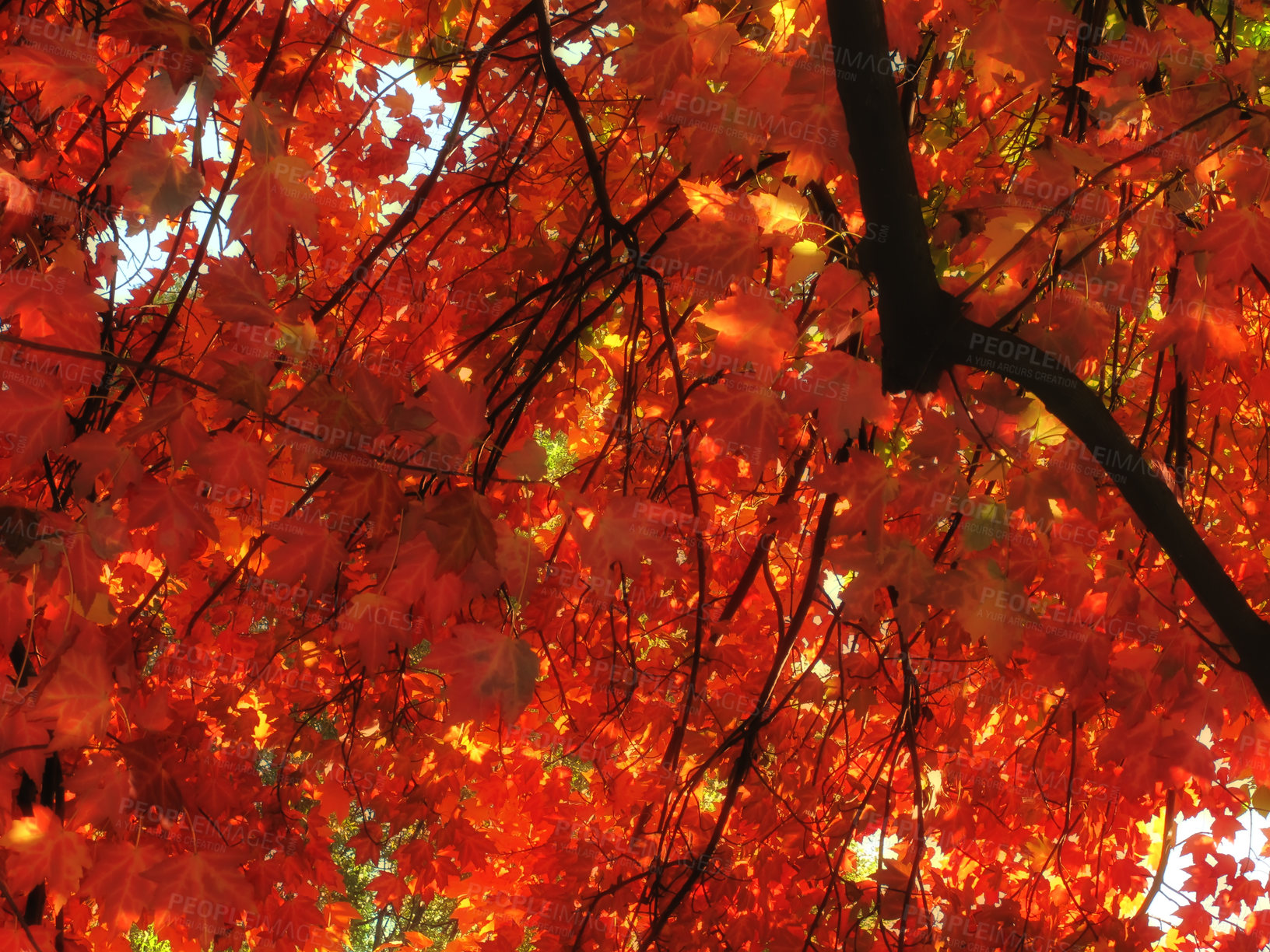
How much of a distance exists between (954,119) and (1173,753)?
246cm

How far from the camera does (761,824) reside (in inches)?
124

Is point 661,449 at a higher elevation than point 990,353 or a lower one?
higher

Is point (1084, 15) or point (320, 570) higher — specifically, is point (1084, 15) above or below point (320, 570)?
above

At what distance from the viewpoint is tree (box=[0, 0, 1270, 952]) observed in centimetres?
154

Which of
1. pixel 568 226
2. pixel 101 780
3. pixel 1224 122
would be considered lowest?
pixel 101 780

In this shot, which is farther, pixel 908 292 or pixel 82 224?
pixel 82 224

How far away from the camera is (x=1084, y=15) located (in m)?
2.38

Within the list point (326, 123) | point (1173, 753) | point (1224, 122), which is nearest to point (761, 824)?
point (1173, 753)

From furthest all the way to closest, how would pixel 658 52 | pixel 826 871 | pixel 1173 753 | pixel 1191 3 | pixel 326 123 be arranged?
pixel 326 123 → pixel 826 871 → pixel 1191 3 → pixel 1173 753 → pixel 658 52

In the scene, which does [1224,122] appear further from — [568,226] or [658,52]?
[568,226]

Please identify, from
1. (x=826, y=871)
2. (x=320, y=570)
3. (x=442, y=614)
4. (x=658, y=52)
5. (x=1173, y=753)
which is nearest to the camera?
(x=442, y=614)

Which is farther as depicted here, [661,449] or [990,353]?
[661,449]

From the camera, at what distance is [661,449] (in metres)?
3.43

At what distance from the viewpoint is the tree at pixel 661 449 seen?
5.04 feet
